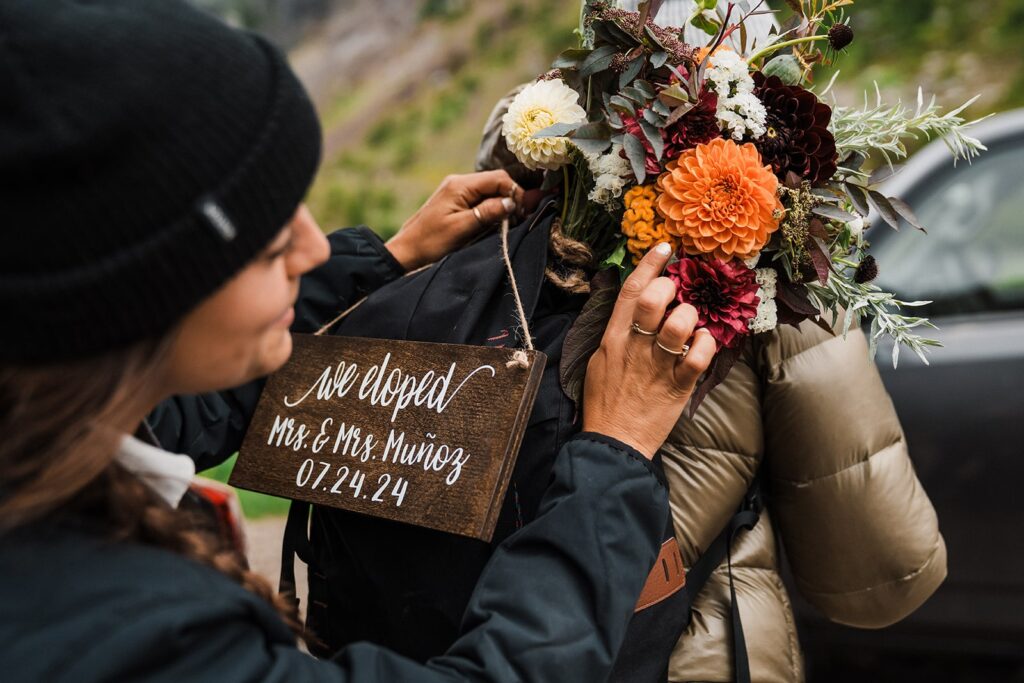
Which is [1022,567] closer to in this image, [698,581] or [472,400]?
[698,581]

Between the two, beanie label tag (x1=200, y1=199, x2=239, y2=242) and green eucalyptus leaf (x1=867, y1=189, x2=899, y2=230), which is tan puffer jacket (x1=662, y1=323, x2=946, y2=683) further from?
beanie label tag (x1=200, y1=199, x2=239, y2=242)

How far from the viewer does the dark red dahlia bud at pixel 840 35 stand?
4.07ft

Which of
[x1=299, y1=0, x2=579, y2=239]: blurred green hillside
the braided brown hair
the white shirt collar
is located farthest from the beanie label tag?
[x1=299, y1=0, x2=579, y2=239]: blurred green hillside

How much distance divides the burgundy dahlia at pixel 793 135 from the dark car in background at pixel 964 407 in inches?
61.1

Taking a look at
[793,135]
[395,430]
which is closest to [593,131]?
[793,135]

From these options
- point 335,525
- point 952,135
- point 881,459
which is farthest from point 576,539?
point 952,135

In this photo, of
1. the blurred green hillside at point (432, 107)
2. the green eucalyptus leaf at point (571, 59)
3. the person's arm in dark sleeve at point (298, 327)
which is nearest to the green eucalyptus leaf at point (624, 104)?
the green eucalyptus leaf at point (571, 59)

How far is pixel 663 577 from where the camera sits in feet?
4.11

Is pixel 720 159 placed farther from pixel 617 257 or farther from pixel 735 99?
pixel 617 257

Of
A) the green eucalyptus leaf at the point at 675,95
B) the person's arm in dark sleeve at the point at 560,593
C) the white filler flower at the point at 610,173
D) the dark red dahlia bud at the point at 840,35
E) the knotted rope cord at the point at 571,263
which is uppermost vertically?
the dark red dahlia bud at the point at 840,35

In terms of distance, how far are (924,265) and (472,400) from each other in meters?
2.33

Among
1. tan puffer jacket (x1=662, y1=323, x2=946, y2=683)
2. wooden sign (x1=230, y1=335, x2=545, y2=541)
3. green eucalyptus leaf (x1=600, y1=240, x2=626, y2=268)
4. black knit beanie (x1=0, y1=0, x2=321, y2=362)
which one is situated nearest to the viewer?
black knit beanie (x1=0, y1=0, x2=321, y2=362)

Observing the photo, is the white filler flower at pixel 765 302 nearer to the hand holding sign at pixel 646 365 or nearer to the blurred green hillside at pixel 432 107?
the hand holding sign at pixel 646 365

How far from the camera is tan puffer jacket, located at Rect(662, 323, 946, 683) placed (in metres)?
1.39
